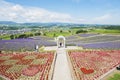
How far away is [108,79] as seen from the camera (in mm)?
21141

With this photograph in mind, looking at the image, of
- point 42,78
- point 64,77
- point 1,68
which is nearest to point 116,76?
point 64,77

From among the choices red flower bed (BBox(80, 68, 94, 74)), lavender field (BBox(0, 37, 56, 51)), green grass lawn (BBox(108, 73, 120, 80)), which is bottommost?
lavender field (BBox(0, 37, 56, 51))

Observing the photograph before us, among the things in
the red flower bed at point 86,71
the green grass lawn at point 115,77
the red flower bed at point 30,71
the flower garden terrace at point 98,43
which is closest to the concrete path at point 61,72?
the red flower bed at point 86,71

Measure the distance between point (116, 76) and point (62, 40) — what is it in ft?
95.7

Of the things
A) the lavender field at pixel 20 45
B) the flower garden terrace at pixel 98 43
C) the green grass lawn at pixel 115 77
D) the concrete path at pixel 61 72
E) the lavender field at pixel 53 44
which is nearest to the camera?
the green grass lawn at pixel 115 77

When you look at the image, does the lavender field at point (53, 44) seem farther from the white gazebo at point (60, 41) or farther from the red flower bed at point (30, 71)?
the red flower bed at point (30, 71)

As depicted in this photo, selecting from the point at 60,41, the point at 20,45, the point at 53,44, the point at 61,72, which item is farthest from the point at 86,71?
the point at 20,45

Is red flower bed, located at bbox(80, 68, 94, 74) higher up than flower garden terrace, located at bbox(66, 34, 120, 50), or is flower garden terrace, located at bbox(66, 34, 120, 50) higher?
red flower bed, located at bbox(80, 68, 94, 74)

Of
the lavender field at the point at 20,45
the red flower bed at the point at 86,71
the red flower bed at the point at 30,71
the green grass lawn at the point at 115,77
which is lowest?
the lavender field at the point at 20,45

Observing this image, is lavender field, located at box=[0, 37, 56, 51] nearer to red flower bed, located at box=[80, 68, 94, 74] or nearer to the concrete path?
the concrete path

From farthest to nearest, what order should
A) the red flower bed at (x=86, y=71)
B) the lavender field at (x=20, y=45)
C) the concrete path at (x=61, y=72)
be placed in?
the lavender field at (x=20, y=45), the red flower bed at (x=86, y=71), the concrete path at (x=61, y=72)

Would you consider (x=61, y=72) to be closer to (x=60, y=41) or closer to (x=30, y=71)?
(x=30, y=71)

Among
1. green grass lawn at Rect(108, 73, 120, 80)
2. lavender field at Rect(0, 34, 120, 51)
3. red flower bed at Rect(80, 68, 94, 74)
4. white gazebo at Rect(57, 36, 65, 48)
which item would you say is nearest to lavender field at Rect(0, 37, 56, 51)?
lavender field at Rect(0, 34, 120, 51)

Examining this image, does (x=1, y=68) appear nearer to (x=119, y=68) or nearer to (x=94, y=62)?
(x=94, y=62)
